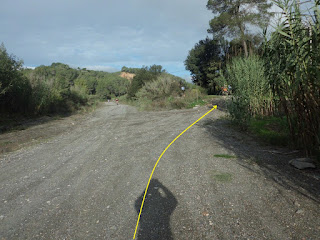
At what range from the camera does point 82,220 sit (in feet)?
9.32

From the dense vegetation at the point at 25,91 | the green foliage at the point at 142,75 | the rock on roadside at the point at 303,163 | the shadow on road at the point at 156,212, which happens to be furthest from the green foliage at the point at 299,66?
the green foliage at the point at 142,75

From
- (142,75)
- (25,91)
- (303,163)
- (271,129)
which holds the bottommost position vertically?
(303,163)

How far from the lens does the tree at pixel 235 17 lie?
20.7m

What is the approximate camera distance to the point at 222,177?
12.6ft

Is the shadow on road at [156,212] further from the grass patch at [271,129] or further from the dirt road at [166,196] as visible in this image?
the grass patch at [271,129]

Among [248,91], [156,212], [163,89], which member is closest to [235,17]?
[163,89]

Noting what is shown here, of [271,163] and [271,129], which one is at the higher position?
[271,129]

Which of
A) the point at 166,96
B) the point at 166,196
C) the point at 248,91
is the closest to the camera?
the point at 166,196

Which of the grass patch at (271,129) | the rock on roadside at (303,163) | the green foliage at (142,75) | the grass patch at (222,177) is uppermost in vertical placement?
the green foliage at (142,75)

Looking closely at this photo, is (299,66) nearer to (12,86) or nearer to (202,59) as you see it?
(12,86)

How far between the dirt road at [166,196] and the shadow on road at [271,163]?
15 mm

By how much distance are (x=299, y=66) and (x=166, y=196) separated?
310 cm

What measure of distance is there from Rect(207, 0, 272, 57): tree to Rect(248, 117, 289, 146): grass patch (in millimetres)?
14408

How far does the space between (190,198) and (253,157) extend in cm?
225
